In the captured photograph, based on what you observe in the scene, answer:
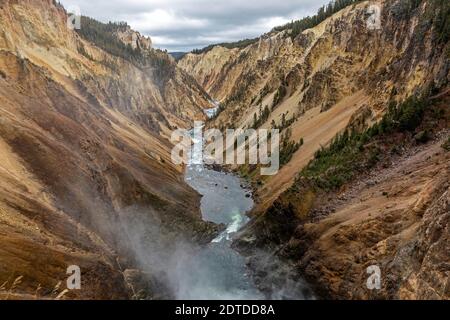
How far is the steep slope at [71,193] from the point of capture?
26.7 metres

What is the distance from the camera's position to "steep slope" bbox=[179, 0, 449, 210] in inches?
2068

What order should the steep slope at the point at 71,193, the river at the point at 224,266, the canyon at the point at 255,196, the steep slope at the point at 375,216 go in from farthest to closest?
the river at the point at 224,266 → the canyon at the point at 255,196 → the steep slope at the point at 71,193 → the steep slope at the point at 375,216

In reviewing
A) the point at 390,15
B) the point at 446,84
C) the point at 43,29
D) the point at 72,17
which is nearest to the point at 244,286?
the point at 446,84

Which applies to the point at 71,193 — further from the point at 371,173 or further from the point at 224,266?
the point at 371,173

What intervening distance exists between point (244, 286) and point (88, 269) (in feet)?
42.4

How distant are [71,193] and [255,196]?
27.7m

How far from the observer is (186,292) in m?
34.4

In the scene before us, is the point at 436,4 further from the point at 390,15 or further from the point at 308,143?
the point at 308,143

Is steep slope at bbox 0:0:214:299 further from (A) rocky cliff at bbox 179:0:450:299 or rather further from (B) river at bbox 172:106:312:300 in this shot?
(A) rocky cliff at bbox 179:0:450:299

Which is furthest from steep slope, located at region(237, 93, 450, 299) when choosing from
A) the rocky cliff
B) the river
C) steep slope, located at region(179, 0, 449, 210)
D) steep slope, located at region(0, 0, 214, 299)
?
steep slope, located at region(0, 0, 214, 299)

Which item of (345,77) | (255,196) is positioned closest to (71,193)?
(255,196)

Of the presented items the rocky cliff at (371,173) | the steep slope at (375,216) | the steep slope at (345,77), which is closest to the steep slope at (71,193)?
Answer: the rocky cliff at (371,173)

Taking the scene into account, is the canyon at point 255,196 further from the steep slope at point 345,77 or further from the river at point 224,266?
the steep slope at point 345,77

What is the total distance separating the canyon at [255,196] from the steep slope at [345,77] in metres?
0.33
